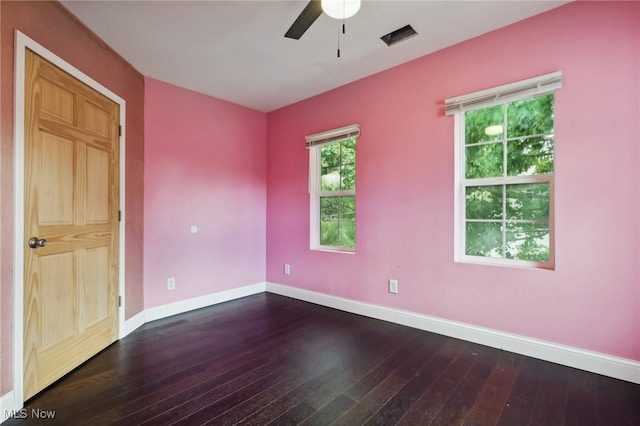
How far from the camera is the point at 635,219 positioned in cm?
186

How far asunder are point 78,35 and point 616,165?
3.87 meters

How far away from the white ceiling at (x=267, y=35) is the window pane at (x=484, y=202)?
130 centimetres

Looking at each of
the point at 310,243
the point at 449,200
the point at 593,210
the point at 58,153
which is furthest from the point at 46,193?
the point at 593,210

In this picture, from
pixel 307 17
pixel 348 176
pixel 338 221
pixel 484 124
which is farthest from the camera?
pixel 338 221

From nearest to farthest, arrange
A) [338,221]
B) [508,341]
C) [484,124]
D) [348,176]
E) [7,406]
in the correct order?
[7,406] → [508,341] → [484,124] → [348,176] → [338,221]

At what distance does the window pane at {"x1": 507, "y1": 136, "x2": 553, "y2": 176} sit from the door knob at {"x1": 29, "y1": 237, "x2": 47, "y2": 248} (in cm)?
339

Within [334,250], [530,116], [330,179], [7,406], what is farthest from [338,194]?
[7,406]

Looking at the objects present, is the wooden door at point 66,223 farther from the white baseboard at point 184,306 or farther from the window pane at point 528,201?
the window pane at point 528,201

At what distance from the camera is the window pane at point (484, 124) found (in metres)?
2.46

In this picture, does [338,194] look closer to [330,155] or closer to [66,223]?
[330,155]

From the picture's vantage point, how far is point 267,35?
2410 millimetres

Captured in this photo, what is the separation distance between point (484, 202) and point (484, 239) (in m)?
0.32

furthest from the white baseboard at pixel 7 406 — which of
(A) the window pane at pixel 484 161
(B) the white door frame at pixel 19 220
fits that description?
(A) the window pane at pixel 484 161

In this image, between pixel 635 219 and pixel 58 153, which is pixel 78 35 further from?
pixel 635 219
